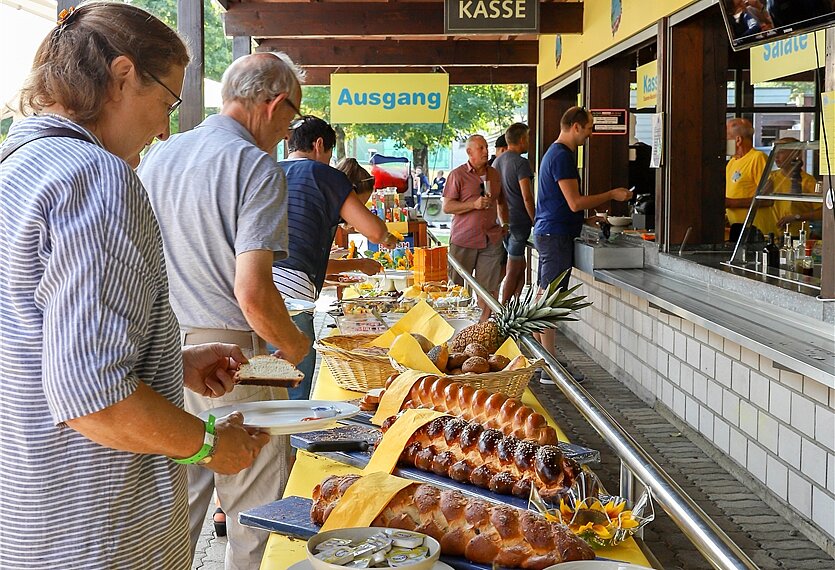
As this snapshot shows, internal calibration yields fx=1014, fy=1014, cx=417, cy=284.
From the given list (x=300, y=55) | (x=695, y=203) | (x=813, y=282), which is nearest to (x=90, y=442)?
(x=813, y=282)

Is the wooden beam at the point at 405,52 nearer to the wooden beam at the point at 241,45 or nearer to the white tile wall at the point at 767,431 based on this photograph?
the wooden beam at the point at 241,45

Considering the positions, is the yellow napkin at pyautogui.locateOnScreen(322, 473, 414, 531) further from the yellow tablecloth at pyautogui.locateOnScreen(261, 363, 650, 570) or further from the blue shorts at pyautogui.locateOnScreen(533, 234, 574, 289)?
the blue shorts at pyautogui.locateOnScreen(533, 234, 574, 289)

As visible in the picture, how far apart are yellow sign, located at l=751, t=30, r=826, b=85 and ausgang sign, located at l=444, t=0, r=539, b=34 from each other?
7.15 feet

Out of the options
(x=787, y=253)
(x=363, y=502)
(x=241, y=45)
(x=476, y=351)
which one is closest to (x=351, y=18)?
(x=241, y=45)

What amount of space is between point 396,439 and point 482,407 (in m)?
0.25

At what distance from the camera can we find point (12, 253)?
166cm

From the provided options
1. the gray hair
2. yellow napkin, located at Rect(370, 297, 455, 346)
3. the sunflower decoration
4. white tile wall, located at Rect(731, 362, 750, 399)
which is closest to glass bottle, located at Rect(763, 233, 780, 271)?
white tile wall, located at Rect(731, 362, 750, 399)

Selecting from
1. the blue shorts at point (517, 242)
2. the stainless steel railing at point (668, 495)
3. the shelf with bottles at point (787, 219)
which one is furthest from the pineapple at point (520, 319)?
the blue shorts at point (517, 242)

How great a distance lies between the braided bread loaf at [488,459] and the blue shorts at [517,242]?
8.23m

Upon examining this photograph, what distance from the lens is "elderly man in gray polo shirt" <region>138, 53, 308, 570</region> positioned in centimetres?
306

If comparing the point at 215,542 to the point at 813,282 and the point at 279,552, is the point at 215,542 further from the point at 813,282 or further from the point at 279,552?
the point at 813,282

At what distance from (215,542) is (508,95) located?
2845cm

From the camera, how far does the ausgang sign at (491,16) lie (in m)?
9.01

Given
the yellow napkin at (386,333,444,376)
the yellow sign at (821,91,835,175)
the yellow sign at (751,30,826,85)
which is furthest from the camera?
the yellow sign at (751,30,826,85)
